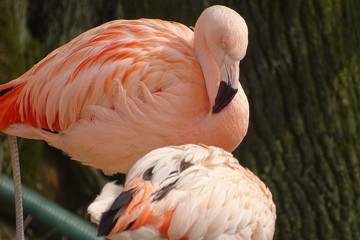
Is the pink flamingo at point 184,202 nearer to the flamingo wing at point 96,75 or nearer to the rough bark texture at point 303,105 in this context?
the flamingo wing at point 96,75

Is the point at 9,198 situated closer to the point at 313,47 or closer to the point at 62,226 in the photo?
the point at 62,226

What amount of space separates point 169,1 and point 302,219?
161cm

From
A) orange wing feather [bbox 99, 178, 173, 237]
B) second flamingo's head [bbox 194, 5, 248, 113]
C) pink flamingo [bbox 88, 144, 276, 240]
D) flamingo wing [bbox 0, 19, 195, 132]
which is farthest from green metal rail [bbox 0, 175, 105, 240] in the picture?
orange wing feather [bbox 99, 178, 173, 237]

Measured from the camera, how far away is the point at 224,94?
4.91 m

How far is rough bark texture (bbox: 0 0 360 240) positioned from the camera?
6.38 metres

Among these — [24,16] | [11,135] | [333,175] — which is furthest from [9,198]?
[333,175]

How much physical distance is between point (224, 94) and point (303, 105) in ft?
5.23


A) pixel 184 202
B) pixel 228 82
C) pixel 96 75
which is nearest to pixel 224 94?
pixel 228 82

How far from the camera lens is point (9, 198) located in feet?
18.6

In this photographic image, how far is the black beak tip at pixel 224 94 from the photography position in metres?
4.90

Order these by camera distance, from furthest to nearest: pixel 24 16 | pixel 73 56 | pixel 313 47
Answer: pixel 24 16 < pixel 313 47 < pixel 73 56

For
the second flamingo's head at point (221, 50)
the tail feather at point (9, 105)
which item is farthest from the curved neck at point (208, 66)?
the tail feather at point (9, 105)

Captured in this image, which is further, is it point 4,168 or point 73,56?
point 4,168

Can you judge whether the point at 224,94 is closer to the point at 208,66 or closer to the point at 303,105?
the point at 208,66
